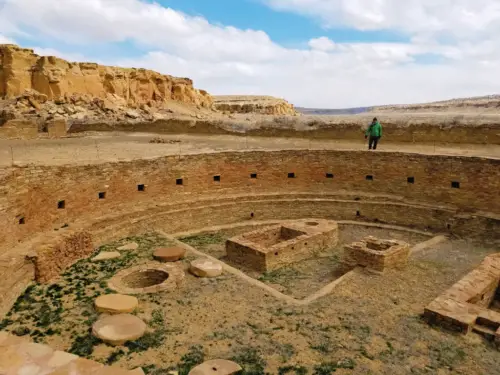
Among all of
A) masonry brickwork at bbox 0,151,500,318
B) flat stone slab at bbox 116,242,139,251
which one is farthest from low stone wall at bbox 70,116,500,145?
flat stone slab at bbox 116,242,139,251

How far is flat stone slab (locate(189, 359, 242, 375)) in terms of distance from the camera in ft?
18.5

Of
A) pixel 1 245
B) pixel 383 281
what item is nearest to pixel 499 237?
pixel 383 281

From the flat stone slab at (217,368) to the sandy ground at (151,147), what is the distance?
836 centimetres

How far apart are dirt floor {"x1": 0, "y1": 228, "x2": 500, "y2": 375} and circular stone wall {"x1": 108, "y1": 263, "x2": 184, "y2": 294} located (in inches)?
10.0

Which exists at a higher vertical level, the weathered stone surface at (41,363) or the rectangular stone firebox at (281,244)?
the weathered stone surface at (41,363)

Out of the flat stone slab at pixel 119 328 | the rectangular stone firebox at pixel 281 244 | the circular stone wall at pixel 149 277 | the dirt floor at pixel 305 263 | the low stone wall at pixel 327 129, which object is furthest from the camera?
the low stone wall at pixel 327 129

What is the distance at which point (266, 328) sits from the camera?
279 inches

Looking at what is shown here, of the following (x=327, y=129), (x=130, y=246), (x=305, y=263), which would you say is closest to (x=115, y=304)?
(x=130, y=246)

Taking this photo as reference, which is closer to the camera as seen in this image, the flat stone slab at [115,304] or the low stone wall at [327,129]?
the flat stone slab at [115,304]

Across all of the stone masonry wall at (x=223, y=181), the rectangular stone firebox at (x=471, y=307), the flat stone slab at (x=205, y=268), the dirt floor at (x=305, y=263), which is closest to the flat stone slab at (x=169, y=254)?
the flat stone slab at (x=205, y=268)

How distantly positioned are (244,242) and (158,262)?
231 cm

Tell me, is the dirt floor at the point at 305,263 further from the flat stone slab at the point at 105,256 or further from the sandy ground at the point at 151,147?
the sandy ground at the point at 151,147

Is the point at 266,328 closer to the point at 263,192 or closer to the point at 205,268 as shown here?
the point at 205,268

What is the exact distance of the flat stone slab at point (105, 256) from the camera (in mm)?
10242
